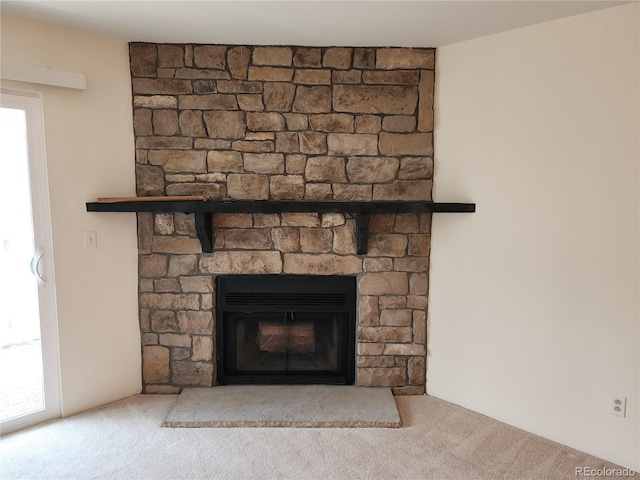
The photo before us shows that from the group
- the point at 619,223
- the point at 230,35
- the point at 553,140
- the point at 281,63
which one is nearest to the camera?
the point at 619,223

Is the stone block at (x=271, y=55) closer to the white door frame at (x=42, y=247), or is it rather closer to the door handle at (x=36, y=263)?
the white door frame at (x=42, y=247)

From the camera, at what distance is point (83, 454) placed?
2.08 m

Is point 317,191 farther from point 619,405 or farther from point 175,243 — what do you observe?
point 619,405

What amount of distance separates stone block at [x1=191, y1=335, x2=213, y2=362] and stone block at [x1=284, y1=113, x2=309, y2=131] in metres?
1.49

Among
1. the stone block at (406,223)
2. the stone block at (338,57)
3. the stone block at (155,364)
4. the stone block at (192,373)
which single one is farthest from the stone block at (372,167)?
the stone block at (155,364)

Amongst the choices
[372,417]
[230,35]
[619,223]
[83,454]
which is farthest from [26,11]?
[619,223]

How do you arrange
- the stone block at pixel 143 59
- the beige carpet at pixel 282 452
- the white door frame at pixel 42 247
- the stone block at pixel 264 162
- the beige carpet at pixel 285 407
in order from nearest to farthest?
the beige carpet at pixel 282 452 → the white door frame at pixel 42 247 → the beige carpet at pixel 285 407 → the stone block at pixel 143 59 → the stone block at pixel 264 162

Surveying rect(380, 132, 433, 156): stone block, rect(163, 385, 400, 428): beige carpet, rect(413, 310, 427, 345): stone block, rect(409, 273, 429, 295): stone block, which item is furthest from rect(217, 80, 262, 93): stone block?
rect(163, 385, 400, 428): beige carpet

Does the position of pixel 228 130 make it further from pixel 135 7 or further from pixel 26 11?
pixel 26 11

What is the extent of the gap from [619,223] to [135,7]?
2.63 meters

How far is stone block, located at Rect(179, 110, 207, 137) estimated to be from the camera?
2533 millimetres

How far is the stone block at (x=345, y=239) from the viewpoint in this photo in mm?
2613

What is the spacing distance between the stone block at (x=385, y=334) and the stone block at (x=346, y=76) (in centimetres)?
161

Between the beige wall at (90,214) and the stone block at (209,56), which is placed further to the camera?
the stone block at (209,56)
